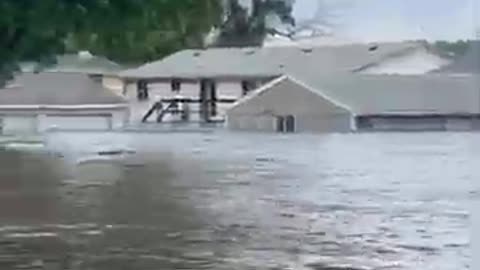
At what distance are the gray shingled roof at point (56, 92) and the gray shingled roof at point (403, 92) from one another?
766 cm

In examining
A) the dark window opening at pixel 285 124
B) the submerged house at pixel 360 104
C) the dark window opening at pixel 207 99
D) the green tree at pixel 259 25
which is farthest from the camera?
the green tree at pixel 259 25

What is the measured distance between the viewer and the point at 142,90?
43312 mm

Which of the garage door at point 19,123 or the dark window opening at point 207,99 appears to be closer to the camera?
the dark window opening at point 207,99

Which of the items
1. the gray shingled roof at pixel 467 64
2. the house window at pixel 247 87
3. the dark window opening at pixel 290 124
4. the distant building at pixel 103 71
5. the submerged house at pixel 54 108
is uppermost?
the distant building at pixel 103 71

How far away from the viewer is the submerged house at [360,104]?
3375 cm

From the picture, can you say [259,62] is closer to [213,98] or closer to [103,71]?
[213,98]

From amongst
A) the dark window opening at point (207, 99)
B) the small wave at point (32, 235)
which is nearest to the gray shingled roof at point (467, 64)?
the dark window opening at point (207, 99)

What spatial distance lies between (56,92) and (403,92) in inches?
496

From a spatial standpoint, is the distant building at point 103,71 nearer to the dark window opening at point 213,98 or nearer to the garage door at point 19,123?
the garage door at point 19,123

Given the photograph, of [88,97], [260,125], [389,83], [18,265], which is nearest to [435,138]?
[389,83]

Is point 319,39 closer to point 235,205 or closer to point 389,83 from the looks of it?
point 389,83

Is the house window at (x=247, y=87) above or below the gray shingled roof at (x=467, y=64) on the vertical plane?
below

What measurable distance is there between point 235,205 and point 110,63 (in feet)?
95.8

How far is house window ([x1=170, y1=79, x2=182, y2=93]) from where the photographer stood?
42125mm
